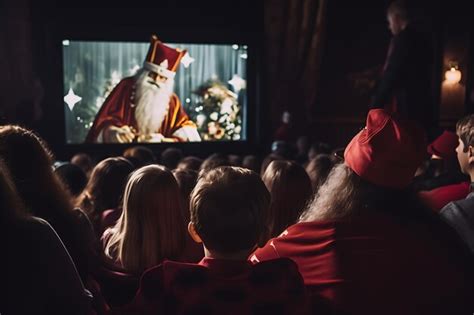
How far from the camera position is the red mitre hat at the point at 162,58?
6.61m

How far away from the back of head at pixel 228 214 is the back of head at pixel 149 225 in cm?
52

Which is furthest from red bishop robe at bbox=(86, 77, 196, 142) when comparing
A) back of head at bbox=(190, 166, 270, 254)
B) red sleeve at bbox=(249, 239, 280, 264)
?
back of head at bbox=(190, 166, 270, 254)

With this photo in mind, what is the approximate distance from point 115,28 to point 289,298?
5.71 metres

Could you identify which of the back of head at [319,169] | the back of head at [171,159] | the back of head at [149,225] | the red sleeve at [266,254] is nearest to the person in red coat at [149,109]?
the back of head at [171,159]

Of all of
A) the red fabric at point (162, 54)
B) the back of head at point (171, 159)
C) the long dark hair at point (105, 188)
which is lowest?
the back of head at point (171, 159)

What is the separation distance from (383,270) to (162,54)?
5.76 m

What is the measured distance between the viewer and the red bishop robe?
6445 millimetres

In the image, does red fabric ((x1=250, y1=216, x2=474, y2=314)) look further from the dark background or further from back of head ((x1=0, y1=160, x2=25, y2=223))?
the dark background

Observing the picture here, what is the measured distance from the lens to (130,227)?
5.63ft

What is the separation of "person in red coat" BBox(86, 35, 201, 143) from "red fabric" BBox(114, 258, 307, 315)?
18.0 ft

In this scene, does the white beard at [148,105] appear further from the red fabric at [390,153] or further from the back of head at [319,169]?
the red fabric at [390,153]

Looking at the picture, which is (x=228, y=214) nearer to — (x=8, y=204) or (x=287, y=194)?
(x=8, y=204)

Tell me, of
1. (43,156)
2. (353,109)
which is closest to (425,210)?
(43,156)

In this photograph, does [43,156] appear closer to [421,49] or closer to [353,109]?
[421,49]
